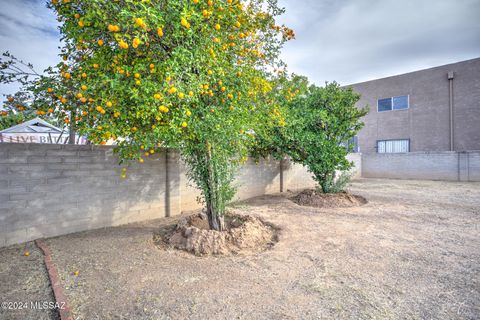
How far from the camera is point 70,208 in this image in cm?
433

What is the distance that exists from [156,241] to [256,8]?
4195mm

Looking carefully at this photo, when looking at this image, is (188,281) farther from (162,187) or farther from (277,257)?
(162,187)

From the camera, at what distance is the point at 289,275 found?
287 cm

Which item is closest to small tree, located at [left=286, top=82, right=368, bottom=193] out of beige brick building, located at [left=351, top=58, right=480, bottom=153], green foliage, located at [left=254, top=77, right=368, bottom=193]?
green foliage, located at [left=254, top=77, right=368, bottom=193]

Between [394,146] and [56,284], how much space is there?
1783cm

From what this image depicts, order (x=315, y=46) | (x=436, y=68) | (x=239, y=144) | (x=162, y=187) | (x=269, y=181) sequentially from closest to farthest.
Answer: (x=239, y=144)
(x=162, y=187)
(x=269, y=181)
(x=315, y=46)
(x=436, y=68)

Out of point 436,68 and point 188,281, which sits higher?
point 436,68

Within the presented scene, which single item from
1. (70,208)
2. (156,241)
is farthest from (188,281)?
(70,208)

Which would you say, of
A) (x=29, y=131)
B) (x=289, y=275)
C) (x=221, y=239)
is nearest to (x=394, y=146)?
(x=221, y=239)

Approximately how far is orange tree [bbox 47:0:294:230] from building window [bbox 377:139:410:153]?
15.0 meters

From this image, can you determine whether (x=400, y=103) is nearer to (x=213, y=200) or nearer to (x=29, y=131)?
(x=213, y=200)

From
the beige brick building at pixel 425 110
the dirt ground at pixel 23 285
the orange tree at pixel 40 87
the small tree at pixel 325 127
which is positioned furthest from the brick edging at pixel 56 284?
the beige brick building at pixel 425 110

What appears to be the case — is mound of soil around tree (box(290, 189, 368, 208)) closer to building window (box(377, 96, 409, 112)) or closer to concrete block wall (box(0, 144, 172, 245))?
concrete block wall (box(0, 144, 172, 245))

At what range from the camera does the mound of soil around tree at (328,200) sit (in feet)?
22.5
